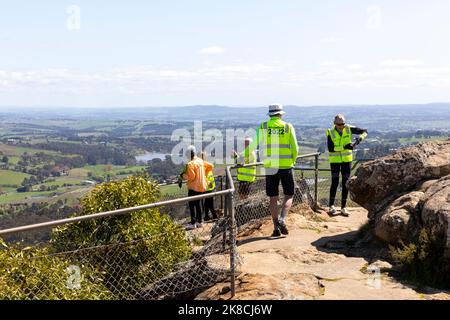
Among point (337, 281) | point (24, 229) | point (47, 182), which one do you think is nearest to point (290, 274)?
point (337, 281)

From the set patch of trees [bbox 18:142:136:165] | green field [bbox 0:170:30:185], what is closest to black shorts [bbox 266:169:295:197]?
green field [bbox 0:170:30:185]

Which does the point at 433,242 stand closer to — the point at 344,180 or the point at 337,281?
the point at 337,281

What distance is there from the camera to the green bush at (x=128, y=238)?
7.54 metres

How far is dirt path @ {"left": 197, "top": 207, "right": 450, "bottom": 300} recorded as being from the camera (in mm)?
5949

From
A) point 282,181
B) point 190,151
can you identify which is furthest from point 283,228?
point 190,151

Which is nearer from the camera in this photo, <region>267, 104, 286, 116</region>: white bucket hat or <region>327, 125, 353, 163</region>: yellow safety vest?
<region>267, 104, 286, 116</region>: white bucket hat

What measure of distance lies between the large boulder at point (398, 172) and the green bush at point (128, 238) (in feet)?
12.1

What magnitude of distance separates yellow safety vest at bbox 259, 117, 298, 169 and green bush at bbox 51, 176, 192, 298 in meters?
2.12

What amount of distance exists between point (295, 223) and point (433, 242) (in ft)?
11.6

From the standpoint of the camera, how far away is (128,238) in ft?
26.1

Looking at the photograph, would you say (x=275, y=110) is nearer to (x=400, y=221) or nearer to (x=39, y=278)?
(x=400, y=221)

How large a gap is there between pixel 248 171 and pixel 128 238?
12.7 ft

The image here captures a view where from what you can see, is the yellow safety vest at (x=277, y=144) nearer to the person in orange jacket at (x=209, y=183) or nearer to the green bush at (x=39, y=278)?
the person in orange jacket at (x=209, y=183)

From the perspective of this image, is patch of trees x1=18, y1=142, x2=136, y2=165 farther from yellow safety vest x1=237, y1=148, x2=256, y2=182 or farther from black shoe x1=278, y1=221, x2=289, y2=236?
black shoe x1=278, y1=221, x2=289, y2=236
